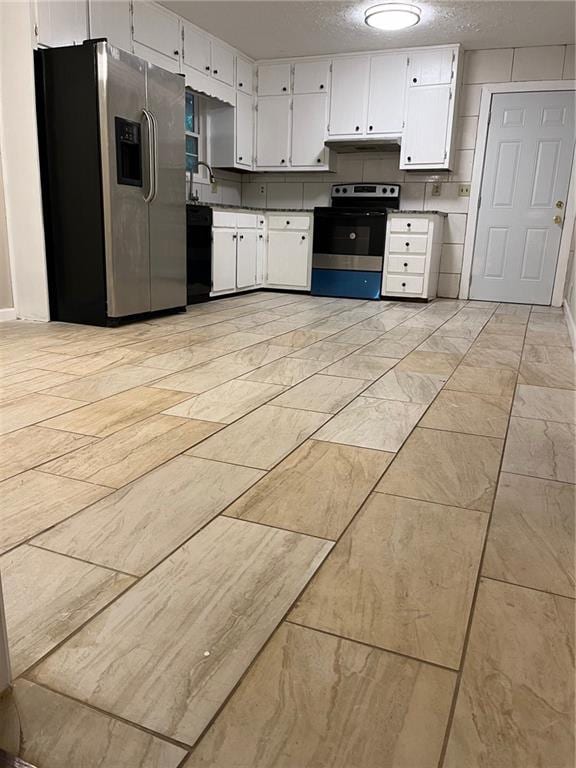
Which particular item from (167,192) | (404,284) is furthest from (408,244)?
(167,192)

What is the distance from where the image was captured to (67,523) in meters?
1.34

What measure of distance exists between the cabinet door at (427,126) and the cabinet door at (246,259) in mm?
1701

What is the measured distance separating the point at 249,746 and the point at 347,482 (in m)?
0.88

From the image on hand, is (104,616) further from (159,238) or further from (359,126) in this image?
(359,126)

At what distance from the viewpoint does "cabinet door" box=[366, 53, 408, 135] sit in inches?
221

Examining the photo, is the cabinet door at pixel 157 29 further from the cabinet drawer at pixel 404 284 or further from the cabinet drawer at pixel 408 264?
the cabinet drawer at pixel 404 284

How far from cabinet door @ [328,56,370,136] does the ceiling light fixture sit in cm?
108

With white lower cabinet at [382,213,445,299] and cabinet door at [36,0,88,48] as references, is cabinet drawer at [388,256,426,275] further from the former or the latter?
cabinet door at [36,0,88,48]

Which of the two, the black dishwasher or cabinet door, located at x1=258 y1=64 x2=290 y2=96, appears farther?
cabinet door, located at x1=258 y1=64 x2=290 y2=96

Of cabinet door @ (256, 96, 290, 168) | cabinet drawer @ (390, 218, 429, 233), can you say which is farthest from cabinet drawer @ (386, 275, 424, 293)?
cabinet door @ (256, 96, 290, 168)

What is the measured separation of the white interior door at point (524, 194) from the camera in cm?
550

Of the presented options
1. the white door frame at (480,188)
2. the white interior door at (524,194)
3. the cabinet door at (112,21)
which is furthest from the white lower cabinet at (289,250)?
the cabinet door at (112,21)

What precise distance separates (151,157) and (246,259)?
2087mm

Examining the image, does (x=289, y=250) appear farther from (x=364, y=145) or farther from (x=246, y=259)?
(x=364, y=145)
